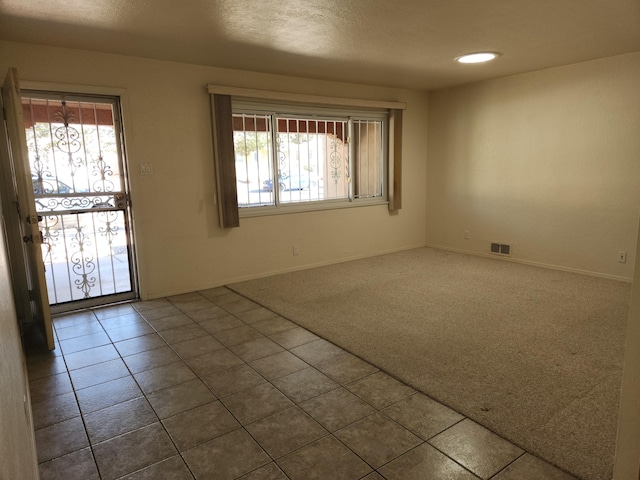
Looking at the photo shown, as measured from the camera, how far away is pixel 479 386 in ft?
7.86

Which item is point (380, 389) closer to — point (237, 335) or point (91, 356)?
point (237, 335)

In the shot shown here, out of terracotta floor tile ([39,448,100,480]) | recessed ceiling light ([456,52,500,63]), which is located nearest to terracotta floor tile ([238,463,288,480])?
terracotta floor tile ([39,448,100,480])

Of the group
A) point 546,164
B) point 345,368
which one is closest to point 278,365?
point 345,368

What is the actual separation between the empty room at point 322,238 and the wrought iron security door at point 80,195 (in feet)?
0.06

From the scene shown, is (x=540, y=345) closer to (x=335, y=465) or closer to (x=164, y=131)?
(x=335, y=465)

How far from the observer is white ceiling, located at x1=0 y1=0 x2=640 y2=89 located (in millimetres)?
2717

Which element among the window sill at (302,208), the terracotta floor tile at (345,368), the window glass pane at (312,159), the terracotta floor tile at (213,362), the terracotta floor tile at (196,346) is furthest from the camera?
the window glass pane at (312,159)

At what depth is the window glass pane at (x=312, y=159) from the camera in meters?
4.97

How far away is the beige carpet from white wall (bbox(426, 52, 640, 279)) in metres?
0.42

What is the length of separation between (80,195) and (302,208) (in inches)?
93.8

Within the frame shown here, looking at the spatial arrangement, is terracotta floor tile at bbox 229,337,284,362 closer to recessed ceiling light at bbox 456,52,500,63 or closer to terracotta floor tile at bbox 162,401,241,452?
terracotta floor tile at bbox 162,401,241,452

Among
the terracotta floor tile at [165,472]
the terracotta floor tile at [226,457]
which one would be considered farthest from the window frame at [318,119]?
the terracotta floor tile at [165,472]

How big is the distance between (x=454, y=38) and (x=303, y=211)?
2.52 m

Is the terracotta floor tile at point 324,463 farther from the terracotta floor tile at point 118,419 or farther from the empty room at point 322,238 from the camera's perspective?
the terracotta floor tile at point 118,419
